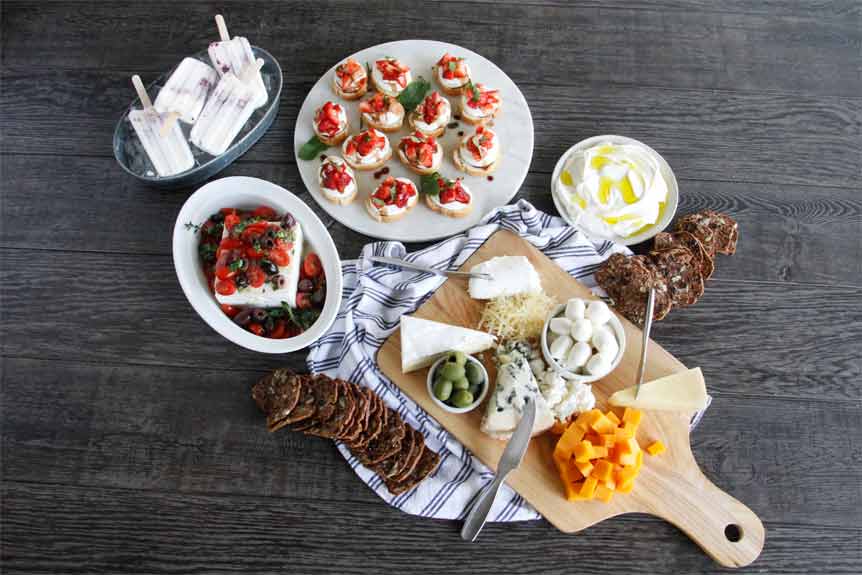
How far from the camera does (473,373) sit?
7.61 ft

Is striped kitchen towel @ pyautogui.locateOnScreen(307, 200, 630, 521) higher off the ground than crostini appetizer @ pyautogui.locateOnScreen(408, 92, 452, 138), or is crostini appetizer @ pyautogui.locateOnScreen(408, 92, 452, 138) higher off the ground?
crostini appetizer @ pyautogui.locateOnScreen(408, 92, 452, 138)

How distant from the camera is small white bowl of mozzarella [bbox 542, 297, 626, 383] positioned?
2297 mm

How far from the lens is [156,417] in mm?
2564

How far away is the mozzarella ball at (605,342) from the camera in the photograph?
230cm

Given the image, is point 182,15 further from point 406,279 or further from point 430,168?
point 406,279

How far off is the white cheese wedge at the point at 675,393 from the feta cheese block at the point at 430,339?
1.98ft

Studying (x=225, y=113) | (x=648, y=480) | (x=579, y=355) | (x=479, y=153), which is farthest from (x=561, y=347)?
(x=225, y=113)

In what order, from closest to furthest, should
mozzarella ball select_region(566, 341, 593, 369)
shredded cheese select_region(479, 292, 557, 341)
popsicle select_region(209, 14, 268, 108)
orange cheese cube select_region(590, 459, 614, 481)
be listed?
orange cheese cube select_region(590, 459, 614, 481), mozzarella ball select_region(566, 341, 593, 369), shredded cheese select_region(479, 292, 557, 341), popsicle select_region(209, 14, 268, 108)

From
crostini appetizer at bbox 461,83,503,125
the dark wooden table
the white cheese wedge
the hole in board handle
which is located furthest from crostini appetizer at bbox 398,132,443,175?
the hole in board handle

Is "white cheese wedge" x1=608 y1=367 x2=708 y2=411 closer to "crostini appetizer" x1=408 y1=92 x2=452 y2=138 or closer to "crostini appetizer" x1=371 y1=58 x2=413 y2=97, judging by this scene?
"crostini appetizer" x1=408 y1=92 x2=452 y2=138

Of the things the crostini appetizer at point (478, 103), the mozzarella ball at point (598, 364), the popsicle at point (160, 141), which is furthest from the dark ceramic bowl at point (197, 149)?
the mozzarella ball at point (598, 364)

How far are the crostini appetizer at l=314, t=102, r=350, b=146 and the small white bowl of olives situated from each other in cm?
109

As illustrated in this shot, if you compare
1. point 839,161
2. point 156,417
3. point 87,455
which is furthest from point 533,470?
point 839,161

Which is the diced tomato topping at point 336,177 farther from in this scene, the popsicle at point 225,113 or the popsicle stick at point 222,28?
the popsicle stick at point 222,28
